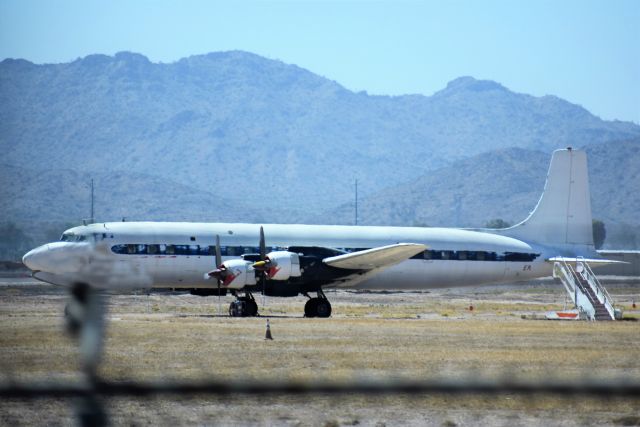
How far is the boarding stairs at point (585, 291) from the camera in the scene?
130ft

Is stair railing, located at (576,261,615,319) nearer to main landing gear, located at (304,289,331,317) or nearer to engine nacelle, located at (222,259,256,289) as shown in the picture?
main landing gear, located at (304,289,331,317)

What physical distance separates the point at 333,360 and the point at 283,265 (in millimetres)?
13376

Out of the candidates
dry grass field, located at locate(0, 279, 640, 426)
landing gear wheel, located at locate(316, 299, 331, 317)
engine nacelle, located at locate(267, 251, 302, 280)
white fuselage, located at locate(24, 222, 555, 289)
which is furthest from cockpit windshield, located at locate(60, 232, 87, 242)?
landing gear wheel, located at locate(316, 299, 331, 317)

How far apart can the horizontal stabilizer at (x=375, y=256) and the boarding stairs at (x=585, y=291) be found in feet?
22.7

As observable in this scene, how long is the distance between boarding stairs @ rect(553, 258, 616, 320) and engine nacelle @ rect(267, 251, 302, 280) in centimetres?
1145

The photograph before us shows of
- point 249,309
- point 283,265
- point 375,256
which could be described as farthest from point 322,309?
point 283,265

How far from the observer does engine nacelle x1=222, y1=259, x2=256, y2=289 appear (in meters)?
35.6

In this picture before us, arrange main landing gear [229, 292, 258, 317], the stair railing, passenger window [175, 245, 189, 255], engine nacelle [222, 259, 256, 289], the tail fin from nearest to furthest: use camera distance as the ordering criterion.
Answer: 1. engine nacelle [222, 259, 256, 289]
2. passenger window [175, 245, 189, 255]
3. main landing gear [229, 292, 258, 317]
4. the stair railing
5. the tail fin

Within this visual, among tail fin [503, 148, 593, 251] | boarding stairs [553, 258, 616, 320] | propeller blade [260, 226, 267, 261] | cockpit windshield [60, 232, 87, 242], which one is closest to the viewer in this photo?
cockpit windshield [60, 232, 87, 242]

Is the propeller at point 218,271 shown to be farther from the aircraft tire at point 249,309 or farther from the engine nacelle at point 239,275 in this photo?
the aircraft tire at point 249,309

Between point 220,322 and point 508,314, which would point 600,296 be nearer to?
point 508,314

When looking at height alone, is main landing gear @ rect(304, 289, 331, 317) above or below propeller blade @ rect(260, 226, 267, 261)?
below

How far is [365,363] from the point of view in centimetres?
2227

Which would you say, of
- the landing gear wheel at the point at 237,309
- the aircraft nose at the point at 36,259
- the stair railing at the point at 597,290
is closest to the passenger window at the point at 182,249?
the landing gear wheel at the point at 237,309
